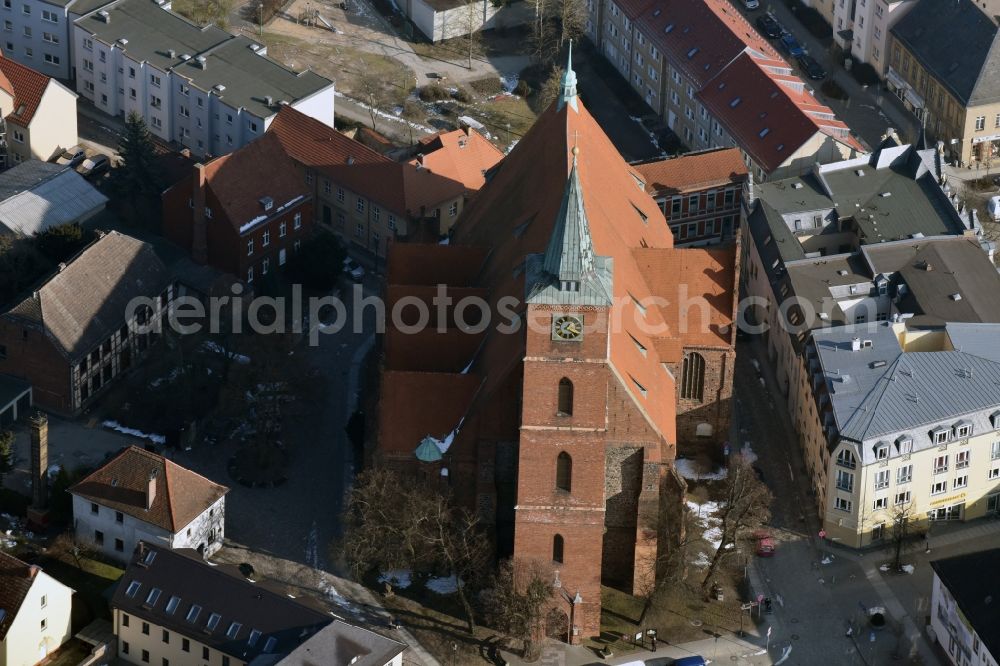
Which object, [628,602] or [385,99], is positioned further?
[385,99]

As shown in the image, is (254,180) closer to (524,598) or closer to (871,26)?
(524,598)

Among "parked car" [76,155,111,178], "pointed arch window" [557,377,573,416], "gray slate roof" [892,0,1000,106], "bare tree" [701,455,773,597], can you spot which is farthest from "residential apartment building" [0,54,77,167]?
"gray slate roof" [892,0,1000,106]

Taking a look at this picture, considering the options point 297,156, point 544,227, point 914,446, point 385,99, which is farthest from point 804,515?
point 385,99

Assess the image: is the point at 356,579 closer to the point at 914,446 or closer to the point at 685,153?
the point at 914,446

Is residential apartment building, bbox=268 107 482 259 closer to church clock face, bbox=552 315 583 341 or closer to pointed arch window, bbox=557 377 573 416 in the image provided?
pointed arch window, bbox=557 377 573 416

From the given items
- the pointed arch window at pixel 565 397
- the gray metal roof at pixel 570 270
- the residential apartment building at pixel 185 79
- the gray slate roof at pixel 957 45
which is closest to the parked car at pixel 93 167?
the residential apartment building at pixel 185 79

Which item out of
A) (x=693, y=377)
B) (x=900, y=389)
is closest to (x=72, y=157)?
(x=693, y=377)
